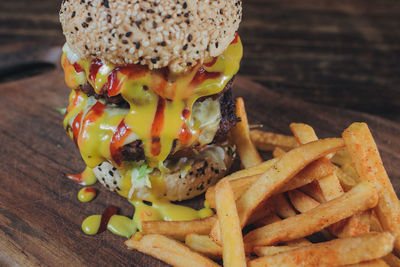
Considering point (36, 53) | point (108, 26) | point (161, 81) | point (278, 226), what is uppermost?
point (108, 26)

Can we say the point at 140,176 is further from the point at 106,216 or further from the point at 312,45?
the point at 312,45

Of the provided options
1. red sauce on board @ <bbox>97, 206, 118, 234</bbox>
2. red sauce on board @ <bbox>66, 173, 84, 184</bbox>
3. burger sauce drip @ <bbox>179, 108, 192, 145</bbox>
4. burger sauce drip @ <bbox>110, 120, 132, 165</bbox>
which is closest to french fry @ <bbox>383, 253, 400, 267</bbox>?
burger sauce drip @ <bbox>179, 108, 192, 145</bbox>

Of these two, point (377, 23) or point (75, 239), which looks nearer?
point (75, 239)

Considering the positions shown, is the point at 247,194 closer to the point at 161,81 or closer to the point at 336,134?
the point at 161,81

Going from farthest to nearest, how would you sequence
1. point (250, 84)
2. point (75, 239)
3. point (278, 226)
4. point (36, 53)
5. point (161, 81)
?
point (36, 53) → point (250, 84) → point (75, 239) → point (161, 81) → point (278, 226)

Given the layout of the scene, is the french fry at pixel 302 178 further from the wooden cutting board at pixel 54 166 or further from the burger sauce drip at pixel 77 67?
the burger sauce drip at pixel 77 67

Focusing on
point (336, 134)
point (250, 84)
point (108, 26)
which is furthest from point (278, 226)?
point (250, 84)
